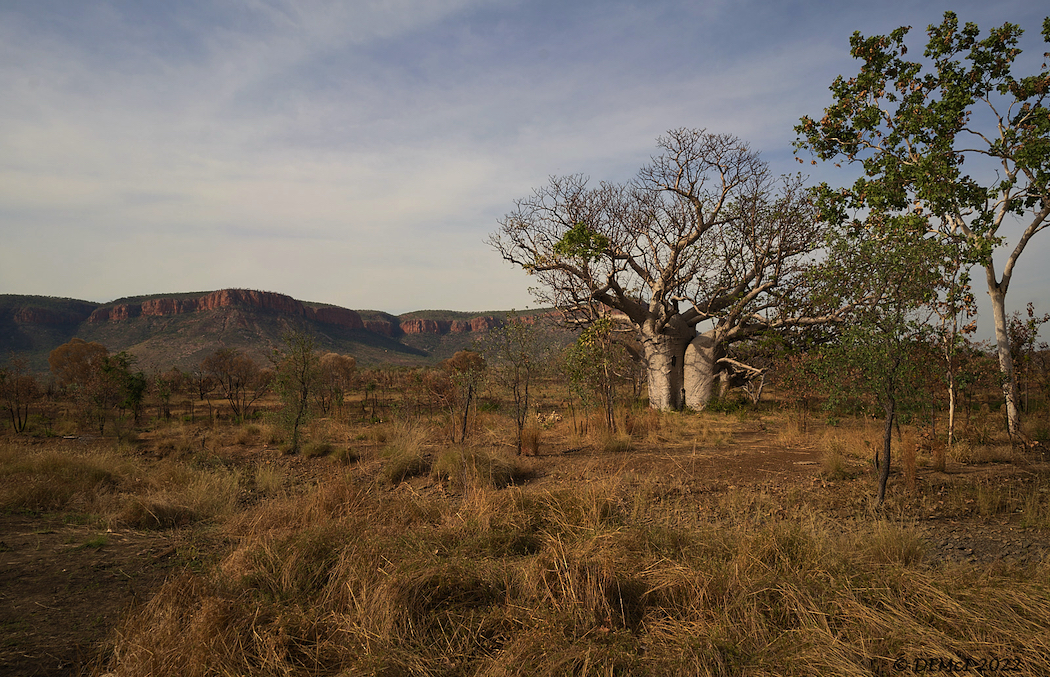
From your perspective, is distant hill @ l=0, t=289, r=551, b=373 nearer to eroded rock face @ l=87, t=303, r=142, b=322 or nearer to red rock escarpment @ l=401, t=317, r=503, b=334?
eroded rock face @ l=87, t=303, r=142, b=322

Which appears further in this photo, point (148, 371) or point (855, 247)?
point (148, 371)

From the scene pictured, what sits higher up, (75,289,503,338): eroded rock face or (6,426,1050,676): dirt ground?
(75,289,503,338): eroded rock face

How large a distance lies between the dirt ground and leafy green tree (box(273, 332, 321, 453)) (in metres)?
2.46

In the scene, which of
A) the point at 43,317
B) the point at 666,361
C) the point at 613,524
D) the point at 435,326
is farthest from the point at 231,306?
the point at 613,524

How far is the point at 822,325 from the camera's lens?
17266mm

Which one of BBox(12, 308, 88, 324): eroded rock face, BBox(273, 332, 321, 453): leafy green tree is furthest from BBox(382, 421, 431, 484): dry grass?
BBox(12, 308, 88, 324): eroded rock face

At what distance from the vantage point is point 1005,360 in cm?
A: 1112

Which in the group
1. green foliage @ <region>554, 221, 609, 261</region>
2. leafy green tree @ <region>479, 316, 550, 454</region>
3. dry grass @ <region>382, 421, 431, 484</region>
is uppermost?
green foliage @ <region>554, 221, 609, 261</region>

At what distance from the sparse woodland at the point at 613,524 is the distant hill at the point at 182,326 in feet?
155

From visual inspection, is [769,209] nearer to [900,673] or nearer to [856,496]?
[856,496]

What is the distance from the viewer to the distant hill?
197ft

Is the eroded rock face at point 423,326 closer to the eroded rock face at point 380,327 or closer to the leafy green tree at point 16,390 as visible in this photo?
the eroded rock face at point 380,327

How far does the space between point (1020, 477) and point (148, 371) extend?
6361 centimetres

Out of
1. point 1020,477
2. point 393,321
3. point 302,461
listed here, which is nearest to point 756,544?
point 1020,477
